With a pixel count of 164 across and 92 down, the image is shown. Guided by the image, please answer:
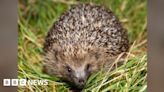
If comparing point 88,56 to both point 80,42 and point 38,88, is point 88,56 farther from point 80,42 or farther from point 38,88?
point 38,88

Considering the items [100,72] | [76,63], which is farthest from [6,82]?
[100,72]

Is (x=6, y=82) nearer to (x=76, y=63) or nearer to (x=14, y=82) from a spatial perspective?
(x=14, y=82)

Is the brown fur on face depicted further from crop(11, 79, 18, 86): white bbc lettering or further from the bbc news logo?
crop(11, 79, 18, 86): white bbc lettering

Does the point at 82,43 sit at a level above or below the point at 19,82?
above

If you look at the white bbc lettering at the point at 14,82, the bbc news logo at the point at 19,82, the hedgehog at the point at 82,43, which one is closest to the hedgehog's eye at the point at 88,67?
the hedgehog at the point at 82,43

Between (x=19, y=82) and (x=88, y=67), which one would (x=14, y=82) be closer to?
(x=19, y=82)

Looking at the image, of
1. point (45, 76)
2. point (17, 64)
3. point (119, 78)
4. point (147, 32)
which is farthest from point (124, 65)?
point (17, 64)
